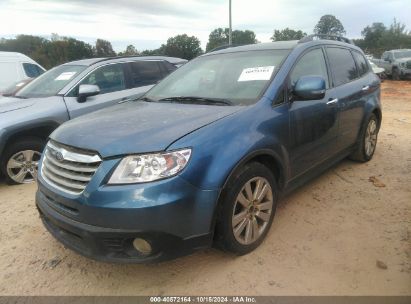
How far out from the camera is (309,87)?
315cm

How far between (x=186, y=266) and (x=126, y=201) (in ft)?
Result: 3.00

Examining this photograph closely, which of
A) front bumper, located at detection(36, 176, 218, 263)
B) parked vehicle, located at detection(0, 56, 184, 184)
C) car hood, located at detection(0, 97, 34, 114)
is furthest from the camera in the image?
car hood, located at detection(0, 97, 34, 114)

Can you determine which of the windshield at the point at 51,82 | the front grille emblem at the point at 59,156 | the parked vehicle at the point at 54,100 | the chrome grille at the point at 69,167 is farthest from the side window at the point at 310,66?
the windshield at the point at 51,82

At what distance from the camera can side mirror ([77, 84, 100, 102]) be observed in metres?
4.98

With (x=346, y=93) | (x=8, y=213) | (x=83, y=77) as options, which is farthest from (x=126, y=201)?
(x=83, y=77)

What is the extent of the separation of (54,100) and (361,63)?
4280 millimetres

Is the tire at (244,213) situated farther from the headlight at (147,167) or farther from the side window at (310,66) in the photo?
the side window at (310,66)

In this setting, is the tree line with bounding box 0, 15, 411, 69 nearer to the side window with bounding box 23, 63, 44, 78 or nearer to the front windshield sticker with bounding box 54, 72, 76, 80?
the side window with bounding box 23, 63, 44, 78

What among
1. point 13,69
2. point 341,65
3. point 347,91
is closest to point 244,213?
point 347,91

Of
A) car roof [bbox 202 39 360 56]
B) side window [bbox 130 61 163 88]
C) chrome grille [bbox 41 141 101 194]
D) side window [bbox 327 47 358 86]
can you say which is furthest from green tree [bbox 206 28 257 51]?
chrome grille [bbox 41 141 101 194]

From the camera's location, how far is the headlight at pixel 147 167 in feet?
7.63

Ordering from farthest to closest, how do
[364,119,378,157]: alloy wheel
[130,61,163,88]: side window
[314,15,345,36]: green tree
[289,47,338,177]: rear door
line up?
1. [314,15,345,36]: green tree
2. [130,61,163,88]: side window
3. [364,119,378,157]: alloy wheel
4. [289,47,338,177]: rear door

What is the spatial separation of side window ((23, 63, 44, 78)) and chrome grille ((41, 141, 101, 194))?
758cm

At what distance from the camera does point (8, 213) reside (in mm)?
3990
